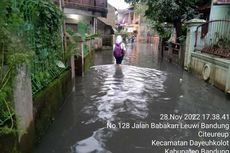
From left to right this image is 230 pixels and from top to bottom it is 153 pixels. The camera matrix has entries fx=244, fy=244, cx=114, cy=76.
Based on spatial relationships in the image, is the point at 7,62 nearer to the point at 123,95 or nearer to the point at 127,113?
the point at 127,113

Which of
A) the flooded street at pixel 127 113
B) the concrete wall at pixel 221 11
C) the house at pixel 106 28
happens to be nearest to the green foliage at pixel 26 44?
the flooded street at pixel 127 113

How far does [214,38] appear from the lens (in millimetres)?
10594

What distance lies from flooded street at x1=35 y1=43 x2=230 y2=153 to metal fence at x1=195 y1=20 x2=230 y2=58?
1.45 metres

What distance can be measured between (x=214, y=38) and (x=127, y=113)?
6.84 m

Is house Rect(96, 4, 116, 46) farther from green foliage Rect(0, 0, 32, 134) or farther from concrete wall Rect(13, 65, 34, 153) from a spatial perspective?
green foliage Rect(0, 0, 32, 134)

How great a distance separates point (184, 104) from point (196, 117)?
3.24 feet

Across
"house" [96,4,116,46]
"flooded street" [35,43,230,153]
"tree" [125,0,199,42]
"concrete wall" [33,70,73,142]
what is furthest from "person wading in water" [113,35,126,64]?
"house" [96,4,116,46]

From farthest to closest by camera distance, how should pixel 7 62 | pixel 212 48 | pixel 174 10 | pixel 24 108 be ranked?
pixel 174 10
pixel 212 48
pixel 24 108
pixel 7 62

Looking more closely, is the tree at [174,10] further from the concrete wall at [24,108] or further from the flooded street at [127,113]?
the concrete wall at [24,108]

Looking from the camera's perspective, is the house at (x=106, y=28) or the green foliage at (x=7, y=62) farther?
the house at (x=106, y=28)

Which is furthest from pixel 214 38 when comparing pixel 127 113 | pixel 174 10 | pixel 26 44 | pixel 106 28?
pixel 106 28

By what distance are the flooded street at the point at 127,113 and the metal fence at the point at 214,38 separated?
1.45 metres

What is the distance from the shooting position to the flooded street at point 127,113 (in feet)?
13.9

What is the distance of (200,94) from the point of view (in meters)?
7.75
